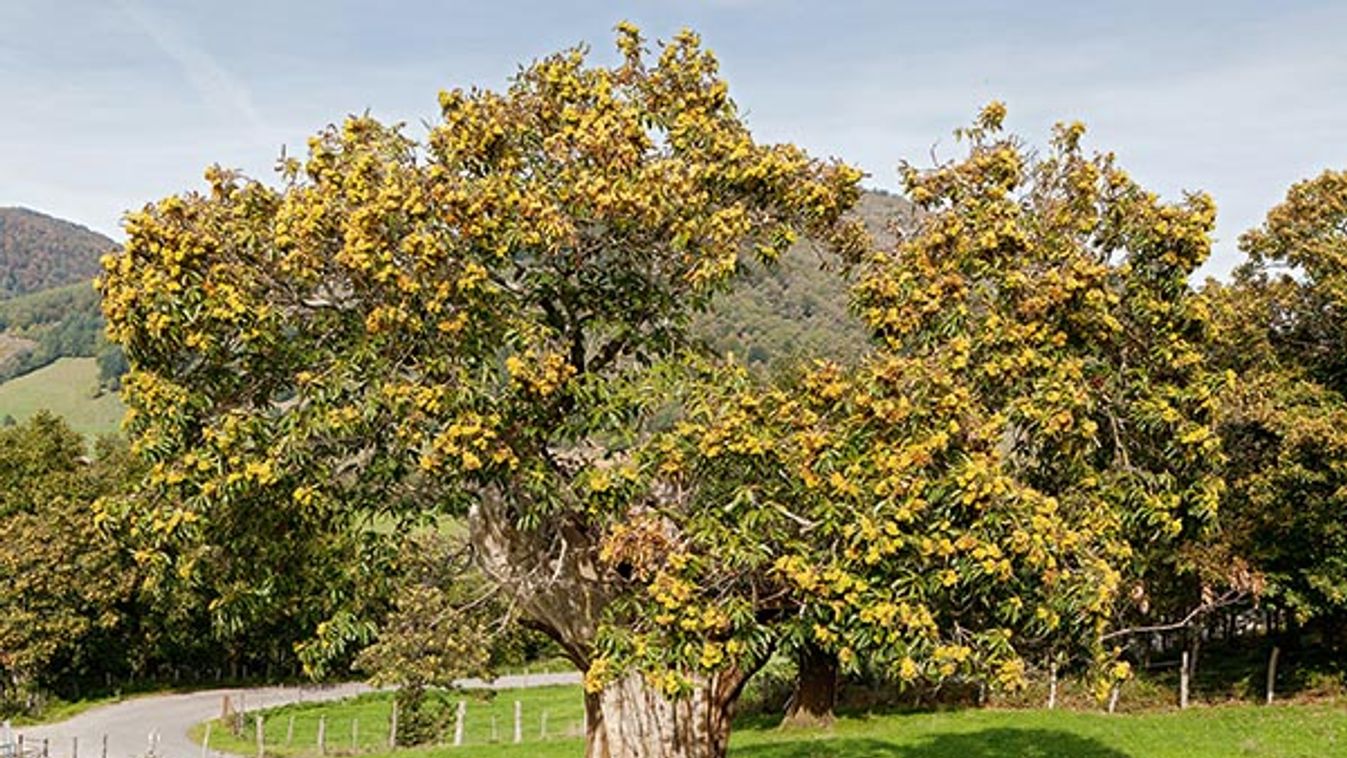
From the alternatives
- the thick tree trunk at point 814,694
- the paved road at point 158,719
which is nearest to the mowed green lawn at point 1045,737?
the thick tree trunk at point 814,694

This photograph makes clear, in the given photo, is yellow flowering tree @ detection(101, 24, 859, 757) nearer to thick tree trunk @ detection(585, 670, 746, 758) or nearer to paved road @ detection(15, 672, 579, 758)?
thick tree trunk @ detection(585, 670, 746, 758)

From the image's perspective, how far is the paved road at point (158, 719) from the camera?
4769 cm

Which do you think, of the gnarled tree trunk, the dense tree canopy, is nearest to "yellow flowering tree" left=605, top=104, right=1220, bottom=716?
the gnarled tree trunk

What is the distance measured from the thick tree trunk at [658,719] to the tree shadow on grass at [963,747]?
1321cm

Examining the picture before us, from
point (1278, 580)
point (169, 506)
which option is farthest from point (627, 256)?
point (1278, 580)

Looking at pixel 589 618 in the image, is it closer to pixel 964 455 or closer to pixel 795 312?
pixel 964 455

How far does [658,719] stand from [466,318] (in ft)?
20.1

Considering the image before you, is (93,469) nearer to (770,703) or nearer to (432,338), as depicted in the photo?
(770,703)

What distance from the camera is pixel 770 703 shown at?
40906 mm

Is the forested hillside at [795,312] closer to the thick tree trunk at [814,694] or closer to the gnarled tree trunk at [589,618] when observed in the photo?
the gnarled tree trunk at [589,618]

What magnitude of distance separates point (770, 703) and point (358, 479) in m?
31.1

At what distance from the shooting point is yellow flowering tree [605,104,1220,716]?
11094 mm

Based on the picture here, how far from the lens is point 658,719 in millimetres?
14375

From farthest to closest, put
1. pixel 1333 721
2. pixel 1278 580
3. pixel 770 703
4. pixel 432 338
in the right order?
pixel 770 703, pixel 1278 580, pixel 1333 721, pixel 432 338
